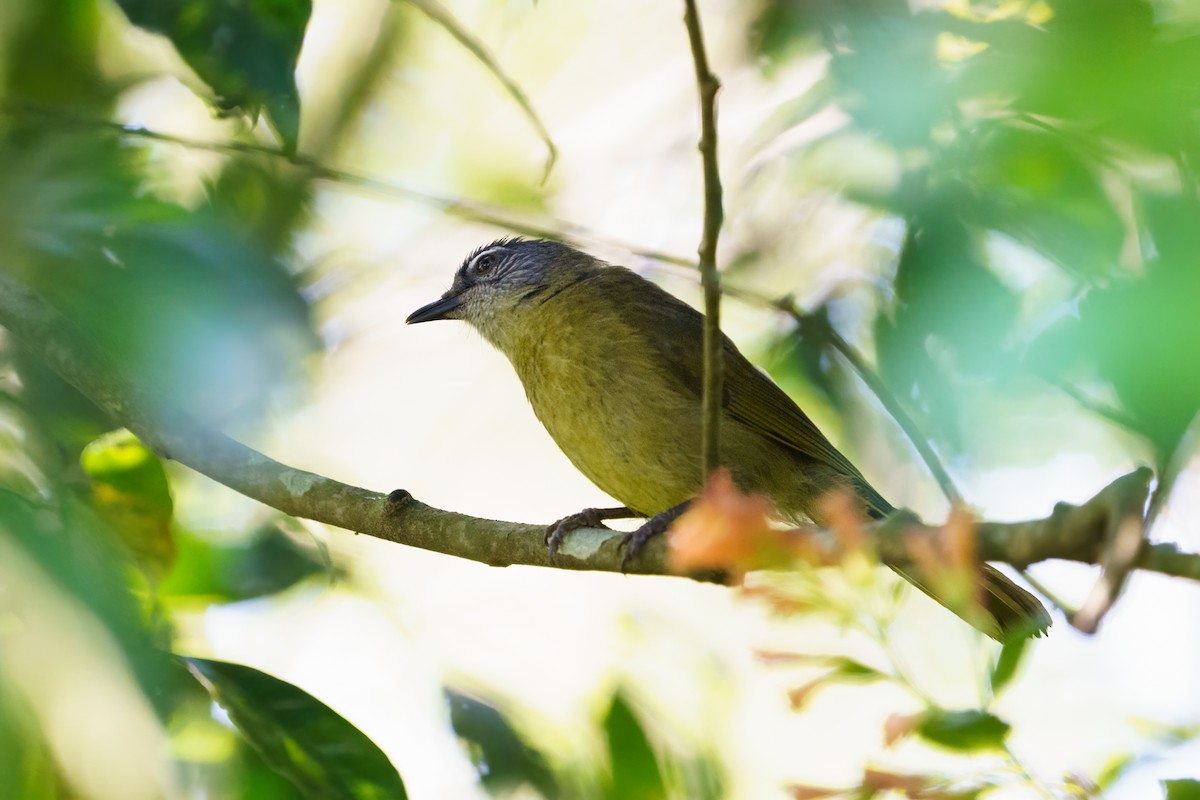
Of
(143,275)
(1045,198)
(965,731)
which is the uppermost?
(143,275)

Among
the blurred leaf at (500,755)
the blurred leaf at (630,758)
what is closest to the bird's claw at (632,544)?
the blurred leaf at (630,758)

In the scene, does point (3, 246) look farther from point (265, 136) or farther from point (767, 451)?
point (767, 451)

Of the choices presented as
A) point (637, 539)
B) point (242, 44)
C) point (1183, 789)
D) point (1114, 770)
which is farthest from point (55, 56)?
point (1183, 789)

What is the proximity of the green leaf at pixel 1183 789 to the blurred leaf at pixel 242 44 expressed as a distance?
7.54ft

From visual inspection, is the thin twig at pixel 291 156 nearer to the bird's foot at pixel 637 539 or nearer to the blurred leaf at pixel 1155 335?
the bird's foot at pixel 637 539

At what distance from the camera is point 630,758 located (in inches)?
123

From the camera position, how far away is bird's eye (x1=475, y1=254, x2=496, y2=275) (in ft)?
19.6

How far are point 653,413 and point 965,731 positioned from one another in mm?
2611

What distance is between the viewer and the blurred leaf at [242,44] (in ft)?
9.83

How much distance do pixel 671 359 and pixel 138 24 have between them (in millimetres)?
2170

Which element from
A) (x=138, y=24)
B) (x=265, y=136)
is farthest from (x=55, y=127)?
(x=265, y=136)

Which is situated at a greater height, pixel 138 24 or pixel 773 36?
pixel 773 36

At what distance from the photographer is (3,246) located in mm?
3471

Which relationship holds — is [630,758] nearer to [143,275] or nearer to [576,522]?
[576,522]
